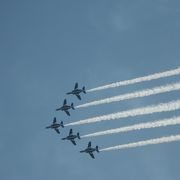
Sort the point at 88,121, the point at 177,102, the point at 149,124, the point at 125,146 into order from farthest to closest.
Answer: the point at 88,121 < the point at 125,146 < the point at 149,124 < the point at 177,102

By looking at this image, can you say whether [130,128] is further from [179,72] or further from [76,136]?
[76,136]

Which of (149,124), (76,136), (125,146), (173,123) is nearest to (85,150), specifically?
(76,136)

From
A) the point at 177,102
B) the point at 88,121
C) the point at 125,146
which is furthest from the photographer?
the point at 88,121

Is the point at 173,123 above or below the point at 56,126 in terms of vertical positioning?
below

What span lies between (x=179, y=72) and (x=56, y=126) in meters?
44.9

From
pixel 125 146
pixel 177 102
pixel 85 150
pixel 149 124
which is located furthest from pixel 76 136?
pixel 177 102

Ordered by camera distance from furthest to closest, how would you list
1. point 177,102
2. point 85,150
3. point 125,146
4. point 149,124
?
1. point 85,150
2. point 125,146
3. point 149,124
4. point 177,102

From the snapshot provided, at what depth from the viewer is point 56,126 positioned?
410ft

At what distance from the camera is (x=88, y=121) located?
10556 centimetres

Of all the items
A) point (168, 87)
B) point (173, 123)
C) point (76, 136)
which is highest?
point (76, 136)

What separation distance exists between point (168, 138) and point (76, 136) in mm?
37746

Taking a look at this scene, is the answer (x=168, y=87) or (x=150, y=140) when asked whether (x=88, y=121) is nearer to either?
(x=150, y=140)

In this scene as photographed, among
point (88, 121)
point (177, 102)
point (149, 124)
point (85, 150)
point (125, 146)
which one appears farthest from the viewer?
point (85, 150)

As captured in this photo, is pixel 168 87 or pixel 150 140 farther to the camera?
pixel 150 140
